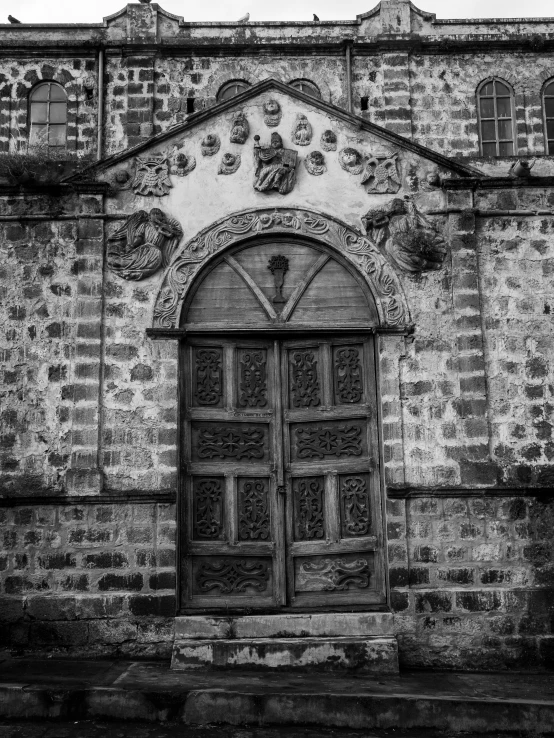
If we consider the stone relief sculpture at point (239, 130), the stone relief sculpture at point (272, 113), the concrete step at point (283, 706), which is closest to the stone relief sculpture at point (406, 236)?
the stone relief sculpture at point (272, 113)

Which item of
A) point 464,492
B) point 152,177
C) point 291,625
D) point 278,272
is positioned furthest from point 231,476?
point 152,177

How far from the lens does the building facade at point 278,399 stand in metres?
8.89

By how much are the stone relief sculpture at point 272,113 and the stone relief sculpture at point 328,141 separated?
532mm

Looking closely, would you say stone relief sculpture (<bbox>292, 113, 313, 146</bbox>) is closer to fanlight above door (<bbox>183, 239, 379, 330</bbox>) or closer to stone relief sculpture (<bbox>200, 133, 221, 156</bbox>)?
stone relief sculpture (<bbox>200, 133, 221, 156</bbox>)

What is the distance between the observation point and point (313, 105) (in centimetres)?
998

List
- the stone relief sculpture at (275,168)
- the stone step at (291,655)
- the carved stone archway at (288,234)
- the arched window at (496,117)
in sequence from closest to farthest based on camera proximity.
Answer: the stone step at (291,655) → the carved stone archway at (288,234) → the stone relief sculpture at (275,168) → the arched window at (496,117)

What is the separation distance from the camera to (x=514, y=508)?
9.13m

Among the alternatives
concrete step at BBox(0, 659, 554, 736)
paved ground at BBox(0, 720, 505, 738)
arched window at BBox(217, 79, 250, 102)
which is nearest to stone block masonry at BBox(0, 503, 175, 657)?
concrete step at BBox(0, 659, 554, 736)

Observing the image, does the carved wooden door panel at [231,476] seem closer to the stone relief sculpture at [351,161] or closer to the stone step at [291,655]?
the stone step at [291,655]

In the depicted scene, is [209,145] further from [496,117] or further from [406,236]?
[496,117]

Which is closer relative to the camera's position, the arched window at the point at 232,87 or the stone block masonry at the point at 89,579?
the stone block masonry at the point at 89,579

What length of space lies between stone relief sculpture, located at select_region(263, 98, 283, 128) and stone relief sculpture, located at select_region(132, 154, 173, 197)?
3.99ft

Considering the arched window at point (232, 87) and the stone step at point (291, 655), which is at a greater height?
the arched window at point (232, 87)

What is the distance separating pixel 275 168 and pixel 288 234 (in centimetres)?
73
